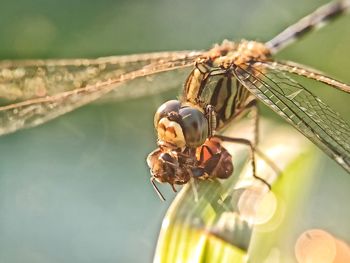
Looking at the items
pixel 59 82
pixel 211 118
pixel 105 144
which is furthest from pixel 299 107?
pixel 105 144

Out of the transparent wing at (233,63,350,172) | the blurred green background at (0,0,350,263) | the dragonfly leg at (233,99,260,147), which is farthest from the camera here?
the blurred green background at (0,0,350,263)

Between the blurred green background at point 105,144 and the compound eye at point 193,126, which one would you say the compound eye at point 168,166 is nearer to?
the compound eye at point 193,126

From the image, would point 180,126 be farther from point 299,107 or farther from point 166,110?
point 299,107

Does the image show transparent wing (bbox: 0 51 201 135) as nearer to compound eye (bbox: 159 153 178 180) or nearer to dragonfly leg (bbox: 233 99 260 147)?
dragonfly leg (bbox: 233 99 260 147)

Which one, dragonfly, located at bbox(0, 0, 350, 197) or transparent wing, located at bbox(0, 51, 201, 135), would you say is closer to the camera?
dragonfly, located at bbox(0, 0, 350, 197)

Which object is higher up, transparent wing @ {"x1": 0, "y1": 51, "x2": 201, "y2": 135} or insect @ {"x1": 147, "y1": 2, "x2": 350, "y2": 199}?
transparent wing @ {"x1": 0, "y1": 51, "x2": 201, "y2": 135}

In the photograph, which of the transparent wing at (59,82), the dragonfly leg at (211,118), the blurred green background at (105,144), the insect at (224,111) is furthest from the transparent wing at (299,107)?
the blurred green background at (105,144)

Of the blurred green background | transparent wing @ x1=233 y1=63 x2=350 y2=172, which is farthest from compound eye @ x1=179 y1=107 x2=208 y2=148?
the blurred green background
